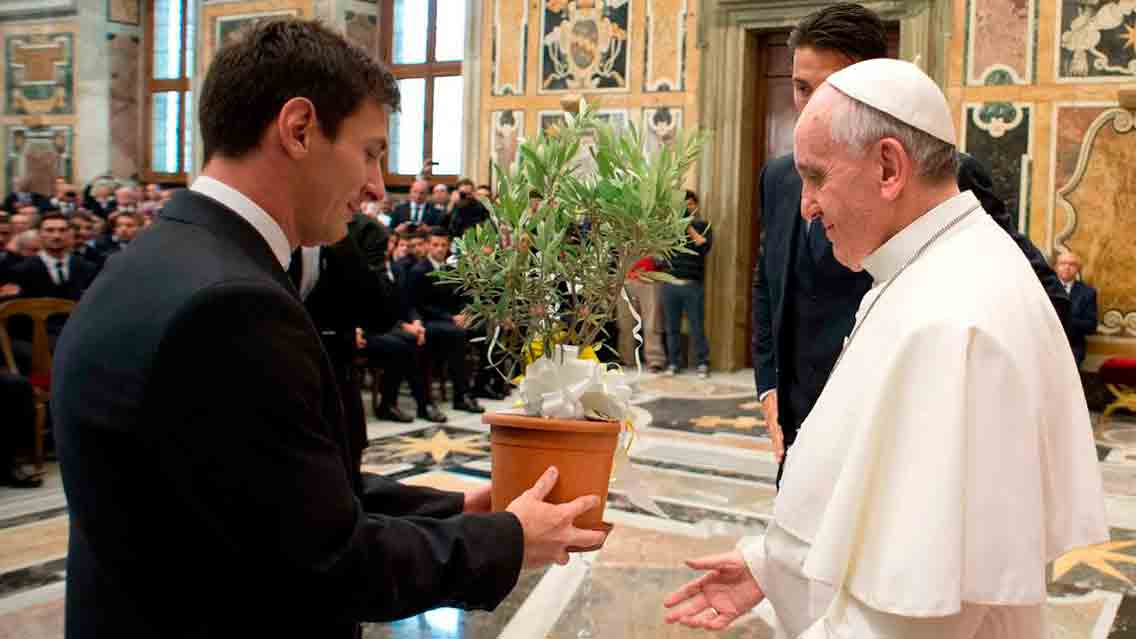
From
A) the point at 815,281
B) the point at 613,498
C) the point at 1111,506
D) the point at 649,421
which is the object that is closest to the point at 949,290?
the point at 815,281

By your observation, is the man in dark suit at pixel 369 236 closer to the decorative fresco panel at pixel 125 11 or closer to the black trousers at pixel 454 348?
the black trousers at pixel 454 348

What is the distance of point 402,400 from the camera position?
29.3 ft

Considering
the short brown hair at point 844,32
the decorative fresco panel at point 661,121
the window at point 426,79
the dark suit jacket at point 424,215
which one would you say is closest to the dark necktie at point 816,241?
the short brown hair at point 844,32

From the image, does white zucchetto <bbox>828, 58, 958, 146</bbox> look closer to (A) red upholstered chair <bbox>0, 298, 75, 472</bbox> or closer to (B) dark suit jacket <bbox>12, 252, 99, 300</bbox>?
(A) red upholstered chair <bbox>0, 298, 75, 472</bbox>

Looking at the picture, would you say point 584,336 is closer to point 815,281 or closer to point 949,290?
point 949,290

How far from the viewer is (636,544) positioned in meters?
4.53

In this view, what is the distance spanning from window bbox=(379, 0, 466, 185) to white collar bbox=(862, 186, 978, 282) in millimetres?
12047

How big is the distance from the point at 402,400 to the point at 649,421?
2.17 metres

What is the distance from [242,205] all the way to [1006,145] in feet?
30.6

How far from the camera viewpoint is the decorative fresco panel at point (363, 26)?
13.4 m

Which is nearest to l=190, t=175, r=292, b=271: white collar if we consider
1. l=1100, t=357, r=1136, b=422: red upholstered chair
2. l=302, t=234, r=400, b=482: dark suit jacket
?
l=302, t=234, r=400, b=482: dark suit jacket

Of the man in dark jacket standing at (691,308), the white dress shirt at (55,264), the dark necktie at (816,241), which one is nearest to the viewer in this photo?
the dark necktie at (816,241)

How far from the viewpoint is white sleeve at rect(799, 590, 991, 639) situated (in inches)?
53.7

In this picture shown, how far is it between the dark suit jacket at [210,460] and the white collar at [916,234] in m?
0.78
